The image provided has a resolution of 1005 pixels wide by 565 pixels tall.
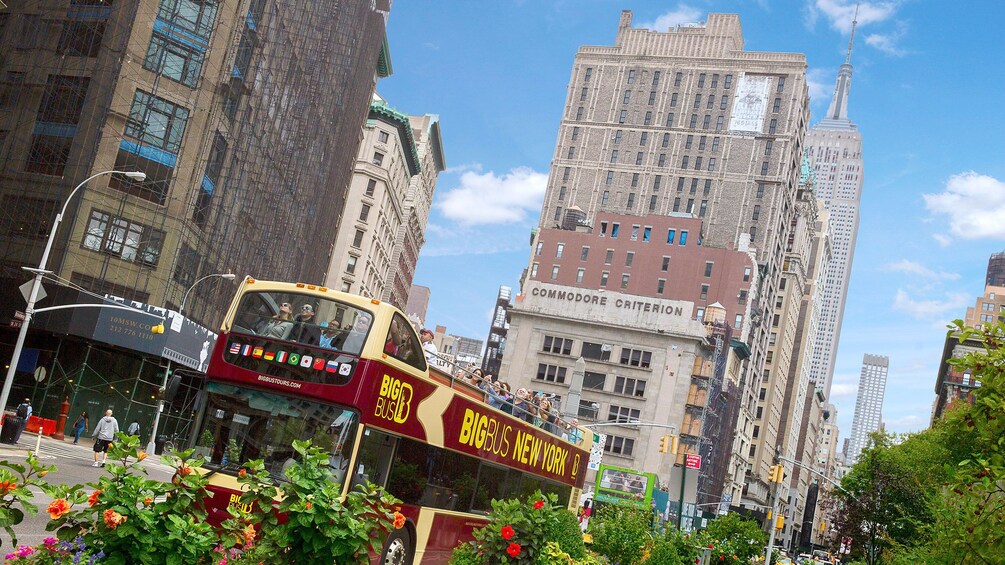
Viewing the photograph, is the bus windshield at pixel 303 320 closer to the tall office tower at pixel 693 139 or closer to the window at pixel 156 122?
the window at pixel 156 122

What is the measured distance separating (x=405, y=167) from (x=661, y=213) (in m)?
33.3

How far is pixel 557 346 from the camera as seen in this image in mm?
90375

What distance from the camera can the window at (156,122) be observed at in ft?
147

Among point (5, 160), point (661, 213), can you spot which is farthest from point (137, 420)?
point (661, 213)

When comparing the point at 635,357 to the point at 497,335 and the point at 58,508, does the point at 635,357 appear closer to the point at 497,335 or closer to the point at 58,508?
the point at 497,335

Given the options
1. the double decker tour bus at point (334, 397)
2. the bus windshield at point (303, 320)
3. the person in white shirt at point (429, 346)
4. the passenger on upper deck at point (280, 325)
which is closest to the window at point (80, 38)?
the person in white shirt at point (429, 346)

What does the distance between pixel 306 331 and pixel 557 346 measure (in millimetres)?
76351

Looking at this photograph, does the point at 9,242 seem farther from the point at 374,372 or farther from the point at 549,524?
the point at 549,524

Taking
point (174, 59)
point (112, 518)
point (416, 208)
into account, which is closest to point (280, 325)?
point (112, 518)

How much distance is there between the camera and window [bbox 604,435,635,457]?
282 feet

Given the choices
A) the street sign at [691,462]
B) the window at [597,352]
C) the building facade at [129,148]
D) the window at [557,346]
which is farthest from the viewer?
the window at [557,346]

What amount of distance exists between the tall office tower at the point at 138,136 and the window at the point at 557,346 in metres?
41.8

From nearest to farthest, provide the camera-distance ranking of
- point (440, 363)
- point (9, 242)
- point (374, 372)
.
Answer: point (374, 372)
point (440, 363)
point (9, 242)

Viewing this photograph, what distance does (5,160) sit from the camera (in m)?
44.0
